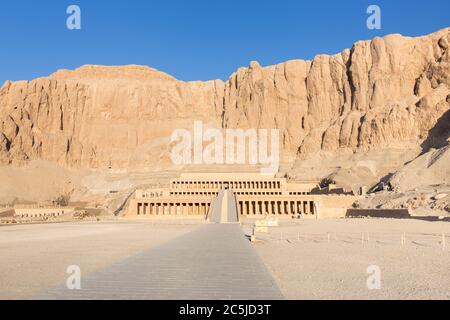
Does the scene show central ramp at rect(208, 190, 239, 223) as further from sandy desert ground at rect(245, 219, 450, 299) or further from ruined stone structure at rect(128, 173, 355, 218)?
sandy desert ground at rect(245, 219, 450, 299)

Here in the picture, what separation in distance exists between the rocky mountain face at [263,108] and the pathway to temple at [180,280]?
10188 centimetres

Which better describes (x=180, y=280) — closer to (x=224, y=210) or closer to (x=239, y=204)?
(x=224, y=210)

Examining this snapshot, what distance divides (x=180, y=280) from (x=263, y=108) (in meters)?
141

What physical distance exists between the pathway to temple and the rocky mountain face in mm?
101882

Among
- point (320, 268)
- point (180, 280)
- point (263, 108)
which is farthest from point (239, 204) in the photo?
point (263, 108)

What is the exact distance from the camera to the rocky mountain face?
12038cm

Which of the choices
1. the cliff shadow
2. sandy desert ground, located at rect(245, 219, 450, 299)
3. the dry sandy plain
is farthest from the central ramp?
the cliff shadow

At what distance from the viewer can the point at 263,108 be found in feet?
498

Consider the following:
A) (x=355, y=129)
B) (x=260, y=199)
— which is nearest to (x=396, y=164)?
(x=355, y=129)

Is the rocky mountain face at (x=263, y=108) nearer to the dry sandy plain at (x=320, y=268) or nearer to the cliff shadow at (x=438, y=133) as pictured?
the cliff shadow at (x=438, y=133)

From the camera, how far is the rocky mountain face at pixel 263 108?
120 metres

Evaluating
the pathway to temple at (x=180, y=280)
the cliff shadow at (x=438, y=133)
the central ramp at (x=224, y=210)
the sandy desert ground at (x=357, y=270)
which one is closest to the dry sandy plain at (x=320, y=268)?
the sandy desert ground at (x=357, y=270)

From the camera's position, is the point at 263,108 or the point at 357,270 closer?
the point at 357,270

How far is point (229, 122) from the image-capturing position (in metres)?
157
